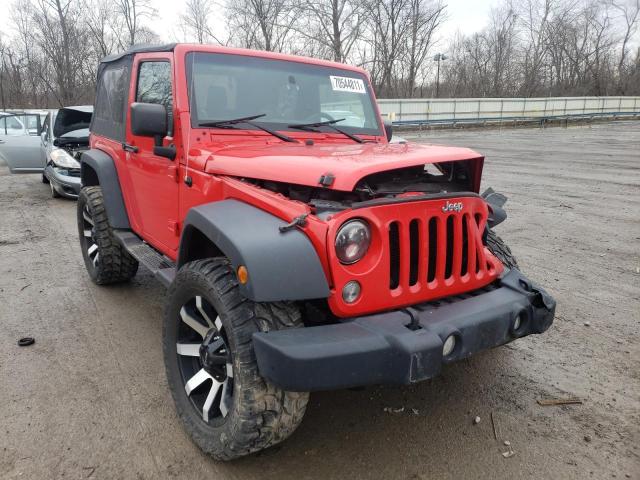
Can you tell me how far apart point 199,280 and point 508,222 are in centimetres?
591

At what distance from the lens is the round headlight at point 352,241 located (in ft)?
7.30

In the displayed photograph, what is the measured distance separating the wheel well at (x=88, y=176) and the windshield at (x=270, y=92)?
2089 mm

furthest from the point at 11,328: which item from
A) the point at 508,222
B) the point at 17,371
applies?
the point at 508,222

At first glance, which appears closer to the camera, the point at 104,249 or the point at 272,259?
the point at 272,259

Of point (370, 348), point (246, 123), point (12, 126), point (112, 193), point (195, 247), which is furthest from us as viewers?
point (12, 126)

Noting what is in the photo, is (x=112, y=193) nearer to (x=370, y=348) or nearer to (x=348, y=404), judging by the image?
(x=348, y=404)

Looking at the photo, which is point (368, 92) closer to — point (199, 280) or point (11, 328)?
point (199, 280)

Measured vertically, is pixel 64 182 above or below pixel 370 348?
below

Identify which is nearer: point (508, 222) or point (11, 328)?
point (11, 328)

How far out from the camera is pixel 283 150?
3002 millimetres

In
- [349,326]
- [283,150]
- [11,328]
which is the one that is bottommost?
[11,328]

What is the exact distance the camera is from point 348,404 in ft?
9.71

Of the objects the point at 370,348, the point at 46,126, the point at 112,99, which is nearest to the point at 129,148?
the point at 112,99

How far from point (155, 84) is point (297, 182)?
6.03ft
